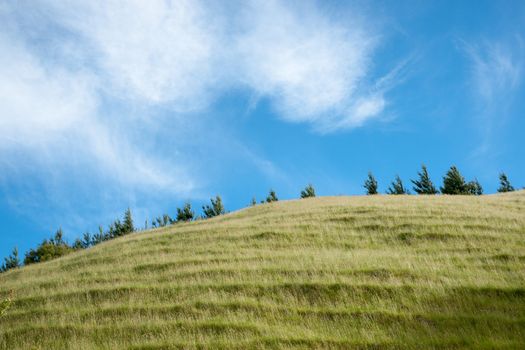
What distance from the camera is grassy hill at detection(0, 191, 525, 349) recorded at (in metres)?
10.0

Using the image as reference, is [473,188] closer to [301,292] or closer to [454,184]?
[454,184]

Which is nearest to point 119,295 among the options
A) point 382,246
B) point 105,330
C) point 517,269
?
point 105,330

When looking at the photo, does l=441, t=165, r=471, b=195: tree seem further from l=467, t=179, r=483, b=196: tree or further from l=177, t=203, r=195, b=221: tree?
l=177, t=203, r=195, b=221: tree

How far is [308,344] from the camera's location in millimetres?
9555

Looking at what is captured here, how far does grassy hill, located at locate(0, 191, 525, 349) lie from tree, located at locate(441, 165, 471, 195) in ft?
200

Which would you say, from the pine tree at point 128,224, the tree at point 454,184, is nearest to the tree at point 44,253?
the pine tree at point 128,224

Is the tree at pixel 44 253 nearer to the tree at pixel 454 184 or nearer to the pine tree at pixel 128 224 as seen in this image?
the pine tree at pixel 128 224

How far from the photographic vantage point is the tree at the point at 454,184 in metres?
79.1

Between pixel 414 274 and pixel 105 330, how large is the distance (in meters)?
9.51

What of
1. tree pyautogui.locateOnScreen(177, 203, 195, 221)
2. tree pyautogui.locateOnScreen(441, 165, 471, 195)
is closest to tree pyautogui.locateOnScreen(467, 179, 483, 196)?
tree pyautogui.locateOnScreen(441, 165, 471, 195)

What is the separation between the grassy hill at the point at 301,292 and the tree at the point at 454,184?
200ft

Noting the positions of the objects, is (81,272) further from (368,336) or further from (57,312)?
(368,336)

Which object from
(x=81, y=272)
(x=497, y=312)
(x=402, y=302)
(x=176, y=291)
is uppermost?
(x=81, y=272)

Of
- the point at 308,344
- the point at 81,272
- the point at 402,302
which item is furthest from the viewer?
the point at 81,272
